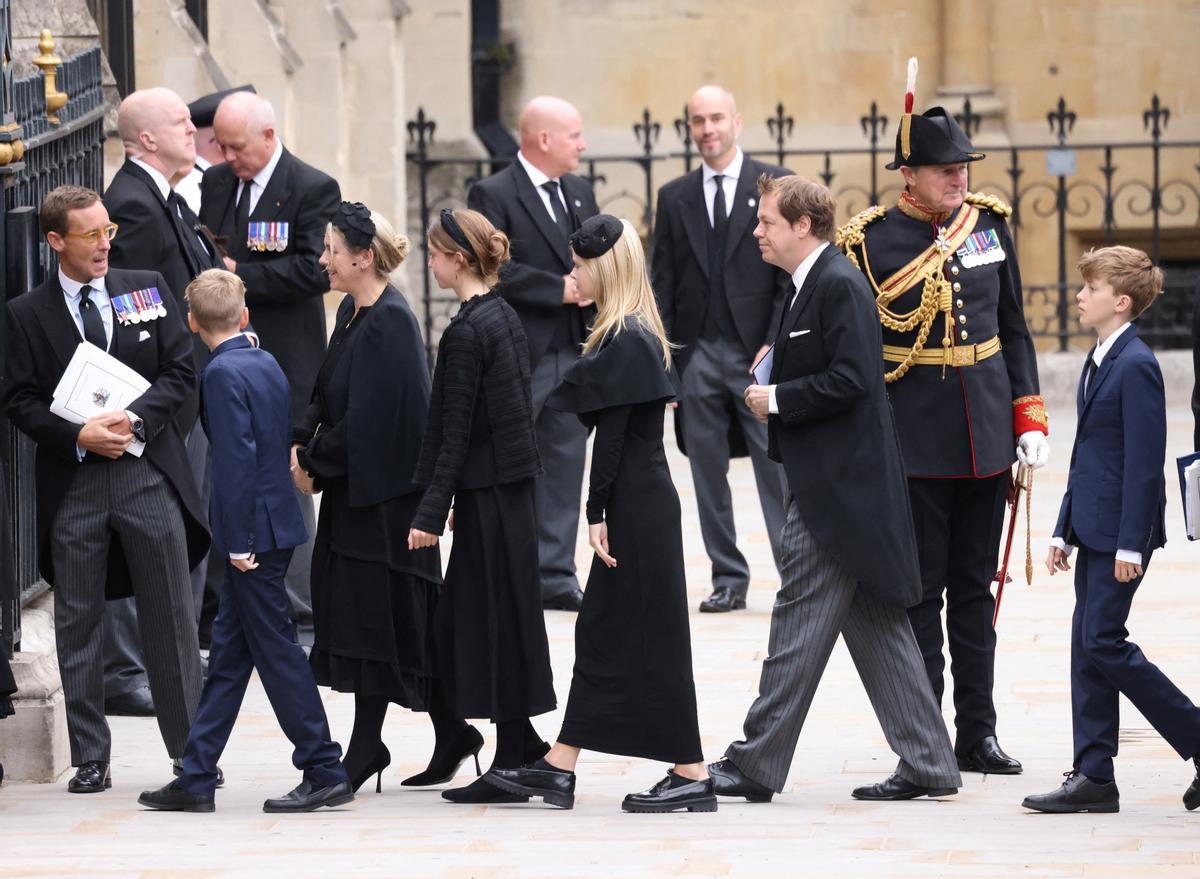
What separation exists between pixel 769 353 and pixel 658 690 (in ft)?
3.34

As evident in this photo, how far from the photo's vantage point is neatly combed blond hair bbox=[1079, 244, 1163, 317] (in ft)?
20.7

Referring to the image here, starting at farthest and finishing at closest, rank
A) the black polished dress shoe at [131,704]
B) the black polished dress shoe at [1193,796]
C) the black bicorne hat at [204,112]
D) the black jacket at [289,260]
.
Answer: the black bicorne hat at [204,112], the black jacket at [289,260], the black polished dress shoe at [131,704], the black polished dress shoe at [1193,796]

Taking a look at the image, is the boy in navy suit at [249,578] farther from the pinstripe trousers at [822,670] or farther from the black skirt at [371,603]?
the pinstripe trousers at [822,670]

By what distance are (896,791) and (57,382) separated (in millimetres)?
2647

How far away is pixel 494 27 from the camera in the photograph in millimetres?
18125

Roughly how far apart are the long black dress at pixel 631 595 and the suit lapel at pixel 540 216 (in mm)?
3475

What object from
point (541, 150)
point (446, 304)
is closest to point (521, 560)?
point (541, 150)

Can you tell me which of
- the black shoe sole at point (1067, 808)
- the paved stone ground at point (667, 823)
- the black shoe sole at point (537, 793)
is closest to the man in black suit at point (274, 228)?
the paved stone ground at point (667, 823)

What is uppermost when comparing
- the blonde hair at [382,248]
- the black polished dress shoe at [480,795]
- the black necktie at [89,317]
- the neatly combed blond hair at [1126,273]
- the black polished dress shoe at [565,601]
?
the blonde hair at [382,248]

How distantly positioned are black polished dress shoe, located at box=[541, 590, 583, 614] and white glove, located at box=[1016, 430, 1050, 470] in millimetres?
3086

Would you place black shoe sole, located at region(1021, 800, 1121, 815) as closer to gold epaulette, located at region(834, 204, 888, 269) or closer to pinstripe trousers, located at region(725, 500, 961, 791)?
pinstripe trousers, located at region(725, 500, 961, 791)

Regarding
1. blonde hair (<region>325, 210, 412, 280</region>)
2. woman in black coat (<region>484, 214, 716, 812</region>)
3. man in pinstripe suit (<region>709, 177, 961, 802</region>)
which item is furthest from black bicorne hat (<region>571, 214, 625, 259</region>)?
blonde hair (<region>325, 210, 412, 280</region>)

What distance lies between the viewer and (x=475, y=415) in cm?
638

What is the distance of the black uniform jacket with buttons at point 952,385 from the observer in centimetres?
682
